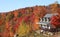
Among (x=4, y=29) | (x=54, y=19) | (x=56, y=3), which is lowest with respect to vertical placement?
(x=4, y=29)

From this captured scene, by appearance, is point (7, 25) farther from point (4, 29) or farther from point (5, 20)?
point (5, 20)

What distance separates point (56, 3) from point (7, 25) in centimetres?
1804

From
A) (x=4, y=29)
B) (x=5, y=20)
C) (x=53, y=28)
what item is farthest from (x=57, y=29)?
(x=5, y=20)

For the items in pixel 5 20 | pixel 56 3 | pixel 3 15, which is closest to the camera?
pixel 56 3

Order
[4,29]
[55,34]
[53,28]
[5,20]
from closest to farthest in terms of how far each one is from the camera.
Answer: [55,34], [53,28], [4,29], [5,20]

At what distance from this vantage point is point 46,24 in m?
29.7

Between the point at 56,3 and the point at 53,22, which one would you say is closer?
the point at 53,22

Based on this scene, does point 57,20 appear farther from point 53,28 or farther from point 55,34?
point 55,34

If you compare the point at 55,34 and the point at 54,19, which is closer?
the point at 55,34

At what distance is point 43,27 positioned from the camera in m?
30.1

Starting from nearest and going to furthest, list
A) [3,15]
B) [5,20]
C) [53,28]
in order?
1. [53,28]
2. [5,20]
3. [3,15]

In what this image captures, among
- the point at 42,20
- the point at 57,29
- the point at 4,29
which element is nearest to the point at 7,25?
the point at 4,29

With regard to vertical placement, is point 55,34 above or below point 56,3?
below

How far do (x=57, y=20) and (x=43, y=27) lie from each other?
8.34ft
